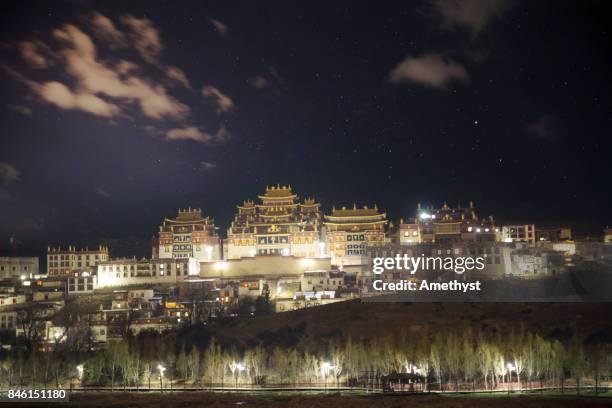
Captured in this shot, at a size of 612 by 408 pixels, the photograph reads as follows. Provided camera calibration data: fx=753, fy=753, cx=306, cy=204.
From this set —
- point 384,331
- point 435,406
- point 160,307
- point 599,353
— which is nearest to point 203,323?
point 160,307

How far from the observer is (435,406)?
Answer: 27.3 metres

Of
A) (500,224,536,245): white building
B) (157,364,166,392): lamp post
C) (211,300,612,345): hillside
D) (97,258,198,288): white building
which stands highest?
(500,224,536,245): white building

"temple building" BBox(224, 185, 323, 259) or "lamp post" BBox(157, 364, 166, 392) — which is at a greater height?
"temple building" BBox(224, 185, 323, 259)

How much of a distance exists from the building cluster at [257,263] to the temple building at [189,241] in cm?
8

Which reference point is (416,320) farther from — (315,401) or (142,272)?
(142,272)

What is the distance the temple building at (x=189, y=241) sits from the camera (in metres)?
56.7

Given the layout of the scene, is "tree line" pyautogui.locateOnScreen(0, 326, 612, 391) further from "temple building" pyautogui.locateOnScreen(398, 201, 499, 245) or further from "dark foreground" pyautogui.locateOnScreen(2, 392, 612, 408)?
"temple building" pyautogui.locateOnScreen(398, 201, 499, 245)

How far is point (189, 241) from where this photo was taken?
57.2 meters

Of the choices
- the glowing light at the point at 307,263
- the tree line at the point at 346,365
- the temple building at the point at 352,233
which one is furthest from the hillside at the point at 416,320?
the temple building at the point at 352,233

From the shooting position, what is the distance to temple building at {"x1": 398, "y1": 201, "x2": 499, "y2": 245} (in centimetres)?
5206

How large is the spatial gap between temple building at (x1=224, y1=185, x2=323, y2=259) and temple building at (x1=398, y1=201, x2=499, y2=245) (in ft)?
22.4

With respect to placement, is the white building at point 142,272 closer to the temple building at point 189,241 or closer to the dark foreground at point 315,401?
the temple building at point 189,241

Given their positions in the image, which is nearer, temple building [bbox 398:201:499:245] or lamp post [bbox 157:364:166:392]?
lamp post [bbox 157:364:166:392]

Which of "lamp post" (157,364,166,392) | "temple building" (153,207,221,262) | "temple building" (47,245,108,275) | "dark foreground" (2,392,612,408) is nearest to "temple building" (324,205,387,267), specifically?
"temple building" (153,207,221,262)
